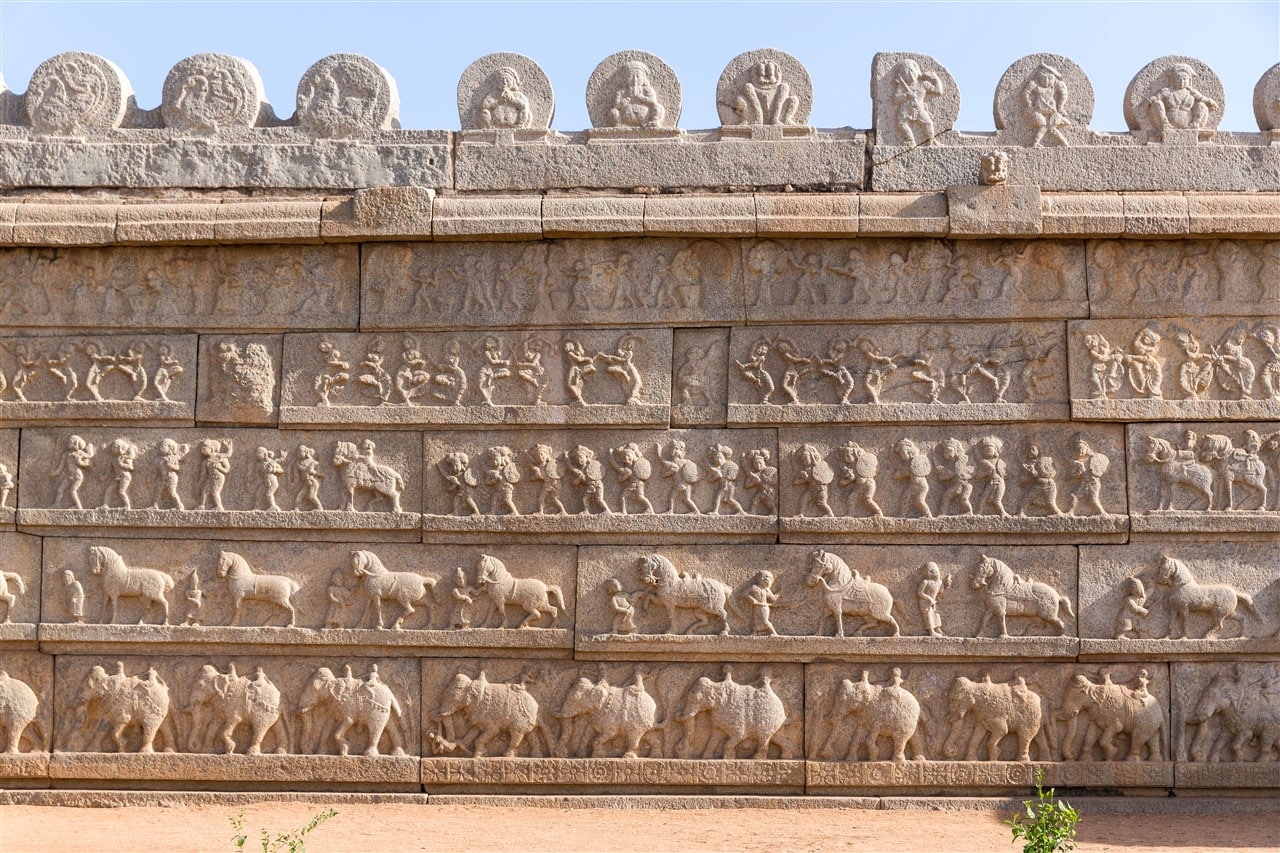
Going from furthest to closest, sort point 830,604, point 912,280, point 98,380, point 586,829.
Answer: point 98,380
point 912,280
point 830,604
point 586,829

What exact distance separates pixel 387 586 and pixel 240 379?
1.37 meters

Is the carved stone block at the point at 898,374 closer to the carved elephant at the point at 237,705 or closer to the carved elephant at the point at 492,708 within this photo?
the carved elephant at the point at 492,708

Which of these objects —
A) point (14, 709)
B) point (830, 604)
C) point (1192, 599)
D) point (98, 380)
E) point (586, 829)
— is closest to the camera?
point (586, 829)

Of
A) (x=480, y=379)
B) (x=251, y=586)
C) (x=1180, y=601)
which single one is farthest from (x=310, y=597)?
(x=1180, y=601)

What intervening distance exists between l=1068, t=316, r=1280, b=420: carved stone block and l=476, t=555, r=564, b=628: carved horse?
9.46 ft

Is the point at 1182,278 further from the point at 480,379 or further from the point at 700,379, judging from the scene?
the point at 480,379

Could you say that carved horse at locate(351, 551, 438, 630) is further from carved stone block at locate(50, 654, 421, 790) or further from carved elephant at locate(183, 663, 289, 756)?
carved elephant at locate(183, 663, 289, 756)

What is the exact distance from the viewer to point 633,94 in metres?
7.36

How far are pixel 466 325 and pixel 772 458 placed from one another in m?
1.78

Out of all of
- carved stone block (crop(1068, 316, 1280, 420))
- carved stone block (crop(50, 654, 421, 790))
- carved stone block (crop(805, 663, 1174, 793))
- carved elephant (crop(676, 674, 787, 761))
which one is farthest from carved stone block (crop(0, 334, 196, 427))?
carved stone block (crop(1068, 316, 1280, 420))

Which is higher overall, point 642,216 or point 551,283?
point 642,216

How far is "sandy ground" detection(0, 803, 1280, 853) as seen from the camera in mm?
6289

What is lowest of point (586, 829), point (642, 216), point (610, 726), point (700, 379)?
point (586, 829)

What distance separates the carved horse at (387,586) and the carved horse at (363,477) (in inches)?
11.8
